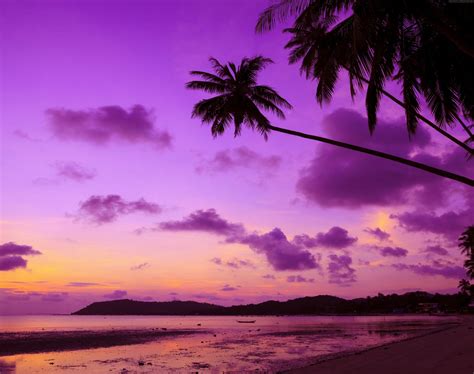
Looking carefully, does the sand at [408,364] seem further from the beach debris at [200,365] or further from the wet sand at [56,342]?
the wet sand at [56,342]

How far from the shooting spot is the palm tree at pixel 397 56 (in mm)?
8867

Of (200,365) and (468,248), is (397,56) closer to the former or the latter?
(200,365)

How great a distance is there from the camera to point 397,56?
1123 centimetres

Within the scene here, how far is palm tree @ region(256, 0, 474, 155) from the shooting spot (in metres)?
8.87

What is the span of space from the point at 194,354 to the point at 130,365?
6.22 meters

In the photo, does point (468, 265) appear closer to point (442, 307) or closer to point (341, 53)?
point (341, 53)

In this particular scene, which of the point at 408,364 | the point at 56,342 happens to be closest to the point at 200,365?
the point at 408,364

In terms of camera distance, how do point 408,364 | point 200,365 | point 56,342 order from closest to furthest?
point 408,364
point 200,365
point 56,342

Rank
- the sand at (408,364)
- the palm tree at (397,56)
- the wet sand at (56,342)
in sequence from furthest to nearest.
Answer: the wet sand at (56,342) → the sand at (408,364) → the palm tree at (397,56)

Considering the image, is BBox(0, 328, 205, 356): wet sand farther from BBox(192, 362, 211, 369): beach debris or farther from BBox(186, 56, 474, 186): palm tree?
BBox(186, 56, 474, 186): palm tree

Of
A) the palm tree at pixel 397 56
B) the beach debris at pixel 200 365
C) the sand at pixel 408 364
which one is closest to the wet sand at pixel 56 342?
the beach debris at pixel 200 365

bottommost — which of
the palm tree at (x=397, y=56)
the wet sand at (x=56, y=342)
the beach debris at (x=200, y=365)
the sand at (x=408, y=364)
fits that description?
the wet sand at (x=56, y=342)

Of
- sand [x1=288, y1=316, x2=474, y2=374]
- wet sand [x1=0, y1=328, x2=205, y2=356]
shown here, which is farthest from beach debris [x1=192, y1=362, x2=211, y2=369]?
wet sand [x1=0, y1=328, x2=205, y2=356]

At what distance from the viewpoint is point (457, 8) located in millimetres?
9148
